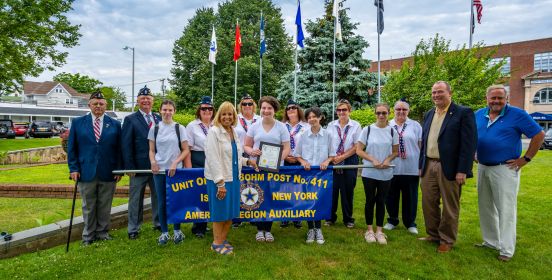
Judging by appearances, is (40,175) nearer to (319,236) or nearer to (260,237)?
(260,237)

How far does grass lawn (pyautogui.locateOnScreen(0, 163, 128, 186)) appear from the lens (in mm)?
9820

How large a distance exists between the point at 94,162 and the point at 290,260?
3071mm

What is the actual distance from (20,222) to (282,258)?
4878 millimetres

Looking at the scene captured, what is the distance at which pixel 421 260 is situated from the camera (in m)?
4.37

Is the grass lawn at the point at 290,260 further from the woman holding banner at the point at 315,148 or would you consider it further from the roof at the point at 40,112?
the roof at the point at 40,112

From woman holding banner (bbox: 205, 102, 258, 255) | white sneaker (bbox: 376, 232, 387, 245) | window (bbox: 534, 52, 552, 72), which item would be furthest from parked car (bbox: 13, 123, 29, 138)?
window (bbox: 534, 52, 552, 72)

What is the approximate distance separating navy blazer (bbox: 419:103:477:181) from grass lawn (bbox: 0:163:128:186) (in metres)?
7.90

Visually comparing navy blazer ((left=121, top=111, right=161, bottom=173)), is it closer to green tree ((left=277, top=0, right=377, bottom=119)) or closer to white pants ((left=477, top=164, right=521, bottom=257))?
white pants ((left=477, top=164, right=521, bottom=257))

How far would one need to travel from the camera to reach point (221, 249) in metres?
4.54

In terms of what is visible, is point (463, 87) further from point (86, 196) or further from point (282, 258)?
point (86, 196)

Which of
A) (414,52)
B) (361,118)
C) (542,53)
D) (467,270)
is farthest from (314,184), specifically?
(542,53)

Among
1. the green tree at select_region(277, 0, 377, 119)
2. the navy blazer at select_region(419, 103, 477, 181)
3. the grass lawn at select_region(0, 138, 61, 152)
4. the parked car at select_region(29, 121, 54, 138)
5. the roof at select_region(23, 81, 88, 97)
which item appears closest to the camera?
the navy blazer at select_region(419, 103, 477, 181)

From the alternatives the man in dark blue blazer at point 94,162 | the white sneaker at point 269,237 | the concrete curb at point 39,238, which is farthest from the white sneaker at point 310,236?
the concrete curb at point 39,238

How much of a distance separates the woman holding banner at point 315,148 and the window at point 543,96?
50.9 meters
